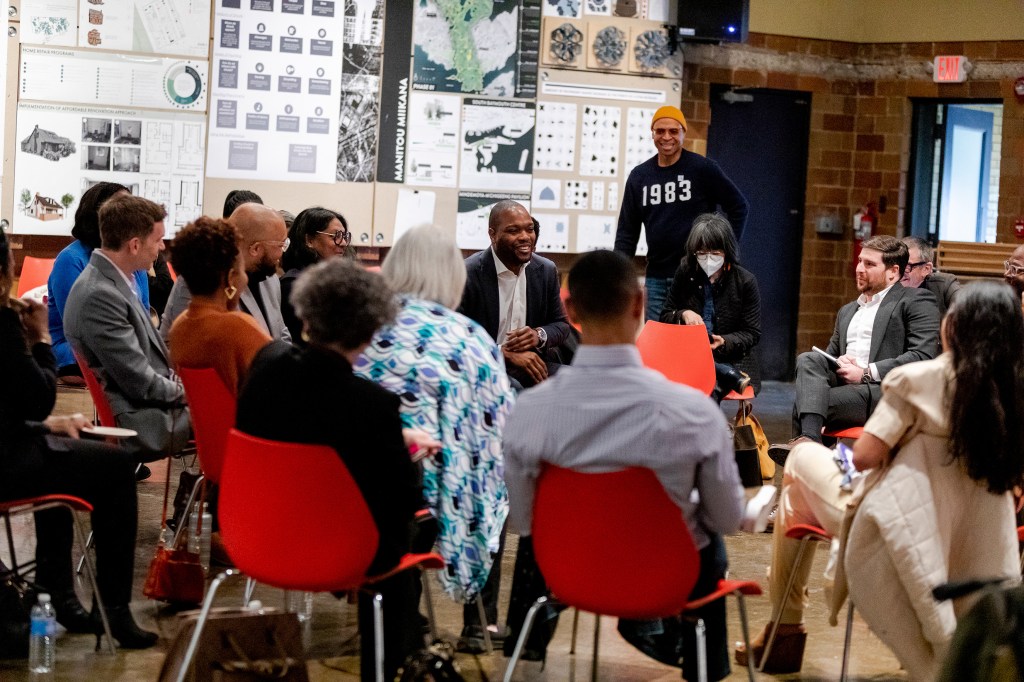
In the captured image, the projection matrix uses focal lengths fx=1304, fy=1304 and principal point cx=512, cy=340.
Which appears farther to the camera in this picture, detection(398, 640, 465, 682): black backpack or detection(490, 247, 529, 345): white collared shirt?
detection(490, 247, 529, 345): white collared shirt

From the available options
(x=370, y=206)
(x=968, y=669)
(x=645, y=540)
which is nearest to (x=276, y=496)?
(x=645, y=540)

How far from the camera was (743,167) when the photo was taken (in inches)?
392

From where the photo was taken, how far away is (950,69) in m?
9.71

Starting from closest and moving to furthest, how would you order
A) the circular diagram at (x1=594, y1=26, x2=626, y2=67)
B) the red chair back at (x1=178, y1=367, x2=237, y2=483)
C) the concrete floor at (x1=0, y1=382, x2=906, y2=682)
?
the concrete floor at (x1=0, y1=382, x2=906, y2=682) → the red chair back at (x1=178, y1=367, x2=237, y2=483) → the circular diagram at (x1=594, y1=26, x2=626, y2=67)

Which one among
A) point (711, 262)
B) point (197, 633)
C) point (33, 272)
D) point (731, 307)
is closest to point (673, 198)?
point (711, 262)

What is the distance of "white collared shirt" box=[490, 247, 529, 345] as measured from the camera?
532 cm

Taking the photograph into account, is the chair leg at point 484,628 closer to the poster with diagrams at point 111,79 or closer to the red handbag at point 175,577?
the red handbag at point 175,577

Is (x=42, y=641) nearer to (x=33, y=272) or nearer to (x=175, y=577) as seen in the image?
(x=175, y=577)

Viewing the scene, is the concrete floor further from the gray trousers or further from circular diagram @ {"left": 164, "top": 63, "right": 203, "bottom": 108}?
circular diagram @ {"left": 164, "top": 63, "right": 203, "bottom": 108}

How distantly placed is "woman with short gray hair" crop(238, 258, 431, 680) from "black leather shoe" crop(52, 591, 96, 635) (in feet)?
3.99

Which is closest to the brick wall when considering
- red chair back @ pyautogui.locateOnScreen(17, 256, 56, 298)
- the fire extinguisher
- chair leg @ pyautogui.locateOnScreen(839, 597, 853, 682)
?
the fire extinguisher

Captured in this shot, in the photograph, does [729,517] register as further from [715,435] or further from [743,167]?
[743,167]

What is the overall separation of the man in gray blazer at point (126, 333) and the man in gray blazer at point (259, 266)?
1.18 feet

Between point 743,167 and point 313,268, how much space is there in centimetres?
733
